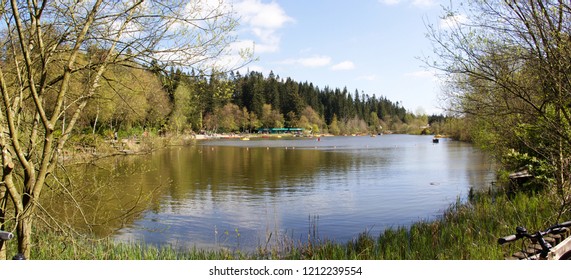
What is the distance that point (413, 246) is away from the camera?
9.55 metres

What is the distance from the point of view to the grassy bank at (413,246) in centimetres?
755

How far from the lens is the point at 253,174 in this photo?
27125 mm

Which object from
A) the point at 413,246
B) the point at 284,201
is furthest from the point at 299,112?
the point at 413,246

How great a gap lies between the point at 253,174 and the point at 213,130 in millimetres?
78345

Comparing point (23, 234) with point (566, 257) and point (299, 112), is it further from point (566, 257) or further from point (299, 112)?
point (299, 112)

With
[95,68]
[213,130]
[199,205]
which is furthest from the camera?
[213,130]

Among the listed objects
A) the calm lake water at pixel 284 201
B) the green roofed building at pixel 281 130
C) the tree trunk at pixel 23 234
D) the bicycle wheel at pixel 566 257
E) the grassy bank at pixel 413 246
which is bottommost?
the calm lake water at pixel 284 201

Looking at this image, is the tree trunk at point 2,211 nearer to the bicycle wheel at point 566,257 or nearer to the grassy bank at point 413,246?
the grassy bank at point 413,246

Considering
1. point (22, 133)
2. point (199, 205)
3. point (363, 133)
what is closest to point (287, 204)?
point (199, 205)

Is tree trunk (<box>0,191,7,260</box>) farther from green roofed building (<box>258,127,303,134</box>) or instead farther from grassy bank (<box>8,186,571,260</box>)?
green roofed building (<box>258,127,303,134</box>)

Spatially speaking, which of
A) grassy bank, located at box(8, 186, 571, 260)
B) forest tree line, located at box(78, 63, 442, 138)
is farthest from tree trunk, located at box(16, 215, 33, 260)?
forest tree line, located at box(78, 63, 442, 138)

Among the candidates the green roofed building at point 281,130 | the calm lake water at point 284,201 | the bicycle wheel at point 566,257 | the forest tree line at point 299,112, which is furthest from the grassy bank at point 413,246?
the green roofed building at point 281,130

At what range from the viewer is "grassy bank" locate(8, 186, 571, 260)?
7.55 m
